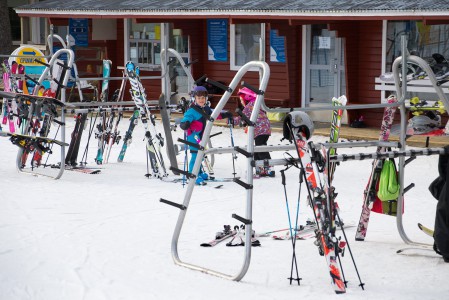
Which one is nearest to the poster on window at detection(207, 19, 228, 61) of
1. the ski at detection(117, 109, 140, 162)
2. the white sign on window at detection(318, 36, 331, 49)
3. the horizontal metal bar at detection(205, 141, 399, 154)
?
the white sign on window at detection(318, 36, 331, 49)

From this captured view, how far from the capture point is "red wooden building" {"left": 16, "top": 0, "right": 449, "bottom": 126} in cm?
1608

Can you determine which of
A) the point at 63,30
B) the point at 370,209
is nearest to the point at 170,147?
the point at 370,209

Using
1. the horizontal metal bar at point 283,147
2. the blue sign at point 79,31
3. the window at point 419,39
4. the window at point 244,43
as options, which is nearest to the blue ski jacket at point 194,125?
the horizontal metal bar at point 283,147

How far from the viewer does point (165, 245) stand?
8.59m

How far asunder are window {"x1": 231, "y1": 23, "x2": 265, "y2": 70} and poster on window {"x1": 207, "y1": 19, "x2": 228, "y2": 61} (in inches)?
8.4

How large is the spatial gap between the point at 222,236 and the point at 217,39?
38.1 feet

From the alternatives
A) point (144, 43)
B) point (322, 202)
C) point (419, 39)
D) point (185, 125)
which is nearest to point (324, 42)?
point (419, 39)

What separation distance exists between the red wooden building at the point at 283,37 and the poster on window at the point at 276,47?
0.8 inches

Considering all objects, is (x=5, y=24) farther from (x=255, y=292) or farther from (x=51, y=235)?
(x=255, y=292)

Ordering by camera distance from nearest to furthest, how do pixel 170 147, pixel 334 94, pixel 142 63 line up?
pixel 170 147, pixel 334 94, pixel 142 63

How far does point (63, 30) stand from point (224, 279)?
1802 cm

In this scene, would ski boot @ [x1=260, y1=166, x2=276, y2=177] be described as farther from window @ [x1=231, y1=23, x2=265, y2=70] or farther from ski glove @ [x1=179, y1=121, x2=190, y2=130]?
window @ [x1=231, y1=23, x2=265, y2=70]

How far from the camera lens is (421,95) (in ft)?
53.4

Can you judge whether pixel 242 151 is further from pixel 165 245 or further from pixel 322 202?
pixel 165 245
